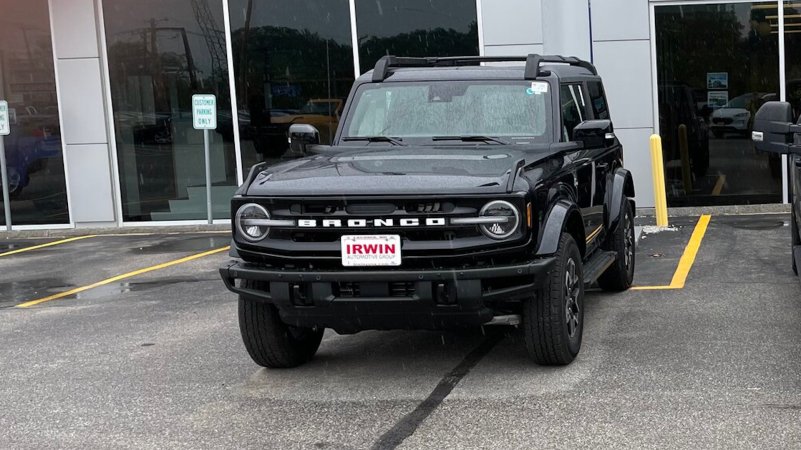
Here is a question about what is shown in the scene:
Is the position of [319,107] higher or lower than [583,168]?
higher

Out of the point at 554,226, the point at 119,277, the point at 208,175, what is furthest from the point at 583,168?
the point at 208,175

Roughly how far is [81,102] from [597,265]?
10.4m

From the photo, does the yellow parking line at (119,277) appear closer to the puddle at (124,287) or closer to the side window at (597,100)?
the puddle at (124,287)

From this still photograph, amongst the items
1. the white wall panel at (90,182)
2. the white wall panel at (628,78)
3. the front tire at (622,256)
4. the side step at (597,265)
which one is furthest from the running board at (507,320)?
the white wall panel at (90,182)

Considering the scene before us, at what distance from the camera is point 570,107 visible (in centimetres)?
709

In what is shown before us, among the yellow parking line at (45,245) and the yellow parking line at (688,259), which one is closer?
the yellow parking line at (688,259)

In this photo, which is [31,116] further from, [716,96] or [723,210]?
[723,210]

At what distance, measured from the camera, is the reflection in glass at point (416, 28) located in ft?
46.1

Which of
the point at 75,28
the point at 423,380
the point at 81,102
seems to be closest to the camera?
the point at 423,380

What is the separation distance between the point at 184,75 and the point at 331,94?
2.29m

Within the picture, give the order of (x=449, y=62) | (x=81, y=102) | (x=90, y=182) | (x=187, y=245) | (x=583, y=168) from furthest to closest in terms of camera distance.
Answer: (x=90, y=182) → (x=81, y=102) → (x=187, y=245) → (x=449, y=62) → (x=583, y=168)

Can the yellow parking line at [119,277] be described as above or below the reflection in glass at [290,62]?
below

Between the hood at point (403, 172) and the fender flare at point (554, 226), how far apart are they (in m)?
0.32

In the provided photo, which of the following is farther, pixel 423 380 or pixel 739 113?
A: pixel 739 113
